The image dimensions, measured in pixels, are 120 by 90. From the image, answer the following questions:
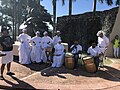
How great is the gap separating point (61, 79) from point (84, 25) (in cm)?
1197

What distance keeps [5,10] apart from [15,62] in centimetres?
3411

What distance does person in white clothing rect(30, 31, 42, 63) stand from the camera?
13.5 metres

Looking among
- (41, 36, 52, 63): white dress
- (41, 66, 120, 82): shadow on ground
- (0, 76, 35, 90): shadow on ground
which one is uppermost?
(41, 36, 52, 63): white dress

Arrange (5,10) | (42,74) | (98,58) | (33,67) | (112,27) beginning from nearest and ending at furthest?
(42,74) → (98,58) → (33,67) → (112,27) → (5,10)

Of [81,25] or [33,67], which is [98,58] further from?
[81,25]

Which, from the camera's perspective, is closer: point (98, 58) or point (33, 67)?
point (98, 58)

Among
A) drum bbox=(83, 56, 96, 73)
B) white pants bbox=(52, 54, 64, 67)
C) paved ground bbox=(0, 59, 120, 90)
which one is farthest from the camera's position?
white pants bbox=(52, 54, 64, 67)

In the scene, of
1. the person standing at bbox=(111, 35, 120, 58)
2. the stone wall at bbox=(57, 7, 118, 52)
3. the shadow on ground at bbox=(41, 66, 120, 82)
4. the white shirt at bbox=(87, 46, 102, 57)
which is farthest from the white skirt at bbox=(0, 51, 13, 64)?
the stone wall at bbox=(57, 7, 118, 52)

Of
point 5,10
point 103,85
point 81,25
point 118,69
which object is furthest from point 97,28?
point 5,10

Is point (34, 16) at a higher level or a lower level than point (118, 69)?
higher

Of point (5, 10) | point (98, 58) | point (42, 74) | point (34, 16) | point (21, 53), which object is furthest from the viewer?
point (5, 10)

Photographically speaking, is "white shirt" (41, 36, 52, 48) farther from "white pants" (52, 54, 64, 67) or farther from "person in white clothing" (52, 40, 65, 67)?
"white pants" (52, 54, 64, 67)

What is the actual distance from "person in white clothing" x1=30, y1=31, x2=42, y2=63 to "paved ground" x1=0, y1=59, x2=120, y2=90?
1.14 meters

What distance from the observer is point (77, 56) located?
12.4 metres
